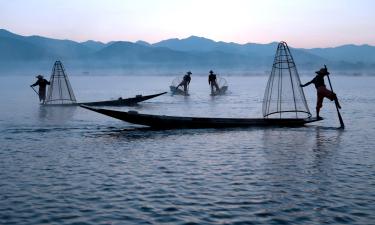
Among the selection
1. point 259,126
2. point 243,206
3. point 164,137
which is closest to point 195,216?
point 243,206

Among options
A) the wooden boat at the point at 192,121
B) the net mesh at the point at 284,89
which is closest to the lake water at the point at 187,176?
the wooden boat at the point at 192,121

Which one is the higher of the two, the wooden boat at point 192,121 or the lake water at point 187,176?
the wooden boat at point 192,121

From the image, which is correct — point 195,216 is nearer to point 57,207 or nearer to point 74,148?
point 57,207

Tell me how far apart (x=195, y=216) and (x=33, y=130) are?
13162 mm

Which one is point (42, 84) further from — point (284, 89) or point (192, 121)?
point (284, 89)

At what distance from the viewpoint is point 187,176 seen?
11.5m

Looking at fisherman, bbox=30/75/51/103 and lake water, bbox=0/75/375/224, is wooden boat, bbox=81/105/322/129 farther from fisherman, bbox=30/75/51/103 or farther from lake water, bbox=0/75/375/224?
fisherman, bbox=30/75/51/103

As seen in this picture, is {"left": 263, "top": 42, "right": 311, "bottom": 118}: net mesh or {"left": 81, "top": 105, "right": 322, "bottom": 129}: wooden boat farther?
{"left": 263, "top": 42, "right": 311, "bottom": 118}: net mesh

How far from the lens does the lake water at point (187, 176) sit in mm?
8633

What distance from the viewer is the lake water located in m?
8.63

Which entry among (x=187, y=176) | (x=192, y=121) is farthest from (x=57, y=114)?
(x=187, y=176)

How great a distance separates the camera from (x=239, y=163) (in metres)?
13.1

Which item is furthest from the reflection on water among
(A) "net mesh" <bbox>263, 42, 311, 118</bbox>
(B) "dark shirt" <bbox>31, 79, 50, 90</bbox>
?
(A) "net mesh" <bbox>263, 42, 311, 118</bbox>

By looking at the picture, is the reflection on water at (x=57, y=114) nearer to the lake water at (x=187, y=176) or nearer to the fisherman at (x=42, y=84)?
the fisherman at (x=42, y=84)
